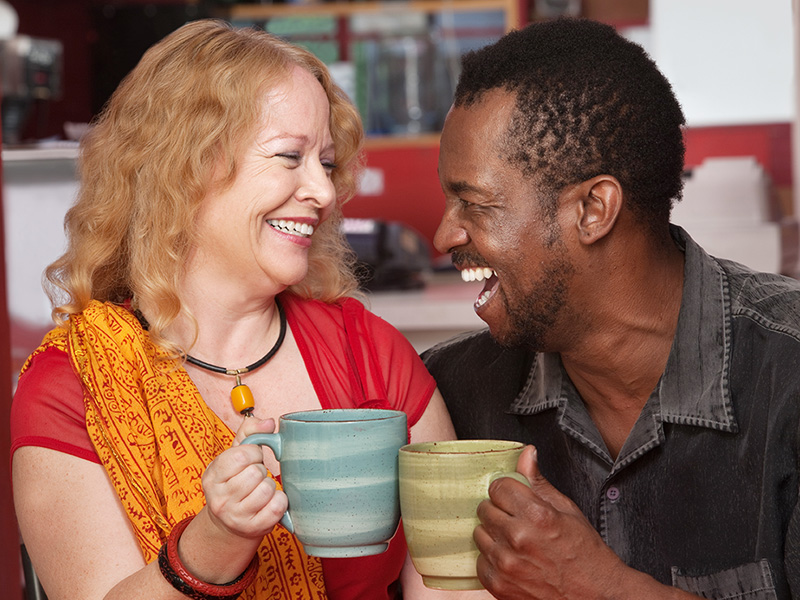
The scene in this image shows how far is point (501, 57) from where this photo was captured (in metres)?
1.23

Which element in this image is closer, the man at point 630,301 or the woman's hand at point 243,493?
the woman's hand at point 243,493

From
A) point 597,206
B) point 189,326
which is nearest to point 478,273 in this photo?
point 597,206

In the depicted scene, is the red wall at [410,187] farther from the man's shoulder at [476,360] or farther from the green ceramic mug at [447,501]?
the green ceramic mug at [447,501]

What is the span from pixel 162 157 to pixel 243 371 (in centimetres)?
32

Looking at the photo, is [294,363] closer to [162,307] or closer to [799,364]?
[162,307]

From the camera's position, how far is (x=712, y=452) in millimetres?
1206

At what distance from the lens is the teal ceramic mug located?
3.00 feet

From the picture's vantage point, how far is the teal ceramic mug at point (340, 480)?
915 millimetres

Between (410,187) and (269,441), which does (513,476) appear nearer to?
(269,441)

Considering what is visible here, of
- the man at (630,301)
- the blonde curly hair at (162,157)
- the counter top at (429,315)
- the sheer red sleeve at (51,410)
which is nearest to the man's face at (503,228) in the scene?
the man at (630,301)

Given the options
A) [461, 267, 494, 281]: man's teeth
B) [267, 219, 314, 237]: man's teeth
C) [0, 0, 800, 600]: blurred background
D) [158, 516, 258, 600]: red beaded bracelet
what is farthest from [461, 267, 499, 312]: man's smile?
[0, 0, 800, 600]: blurred background

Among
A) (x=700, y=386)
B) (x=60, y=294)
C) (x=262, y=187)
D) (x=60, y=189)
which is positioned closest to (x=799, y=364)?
(x=700, y=386)

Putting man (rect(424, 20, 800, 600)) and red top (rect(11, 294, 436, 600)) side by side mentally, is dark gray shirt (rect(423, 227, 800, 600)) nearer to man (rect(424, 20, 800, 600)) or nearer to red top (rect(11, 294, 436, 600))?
man (rect(424, 20, 800, 600))

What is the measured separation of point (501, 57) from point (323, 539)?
2.17ft
